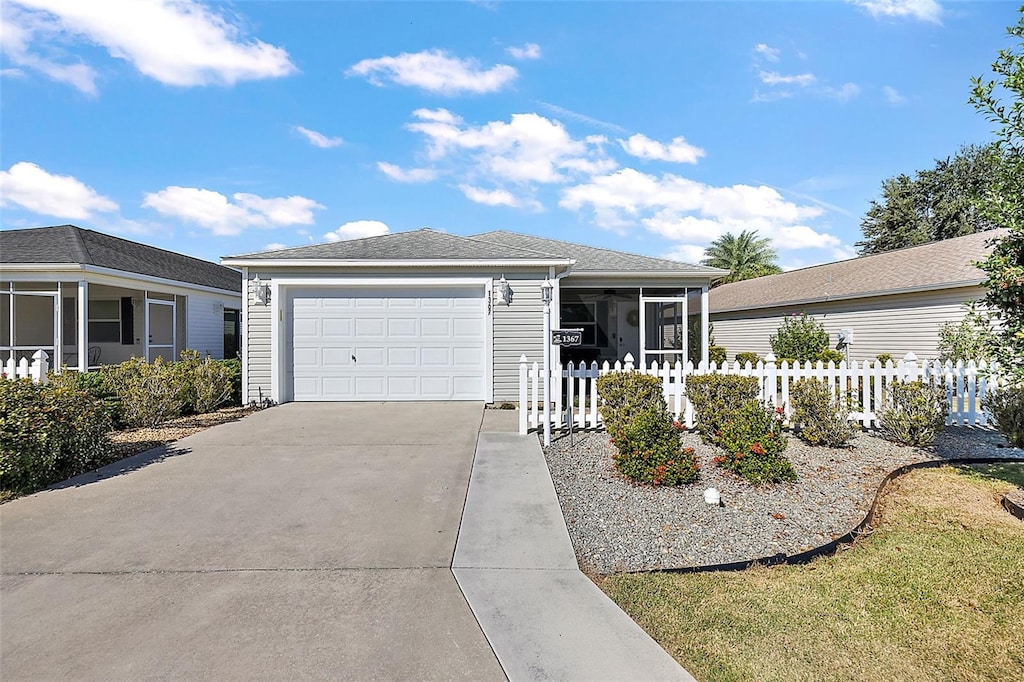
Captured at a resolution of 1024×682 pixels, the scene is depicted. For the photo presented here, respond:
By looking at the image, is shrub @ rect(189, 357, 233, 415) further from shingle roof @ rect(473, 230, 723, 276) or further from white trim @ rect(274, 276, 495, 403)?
shingle roof @ rect(473, 230, 723, 276)

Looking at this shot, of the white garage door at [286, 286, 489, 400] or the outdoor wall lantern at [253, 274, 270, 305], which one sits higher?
the outdoor wall lantern at [253, 274, 270, 305]

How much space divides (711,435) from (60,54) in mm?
12633

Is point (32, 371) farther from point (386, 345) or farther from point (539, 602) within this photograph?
point (539, 602)

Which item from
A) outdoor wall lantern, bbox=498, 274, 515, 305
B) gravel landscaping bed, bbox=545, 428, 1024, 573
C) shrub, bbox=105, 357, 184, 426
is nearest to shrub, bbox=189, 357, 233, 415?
shrub, bbox=105, 357, 184, 426

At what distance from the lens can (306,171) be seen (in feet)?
48.4

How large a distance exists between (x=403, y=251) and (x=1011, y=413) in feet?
32.6

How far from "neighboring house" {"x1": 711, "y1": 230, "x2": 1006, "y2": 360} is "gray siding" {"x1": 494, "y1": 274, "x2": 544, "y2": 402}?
8.49 m

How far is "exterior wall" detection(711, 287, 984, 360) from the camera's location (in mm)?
12070

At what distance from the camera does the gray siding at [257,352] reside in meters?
10.3

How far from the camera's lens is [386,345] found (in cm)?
1055

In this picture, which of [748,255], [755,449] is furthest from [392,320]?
[748,255]

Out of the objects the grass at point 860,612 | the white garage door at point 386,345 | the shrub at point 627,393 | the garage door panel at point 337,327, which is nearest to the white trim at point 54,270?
the white garage door at point 386,345

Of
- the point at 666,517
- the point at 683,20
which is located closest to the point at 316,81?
the point at 683,20

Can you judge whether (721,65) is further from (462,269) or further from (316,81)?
(316,81)
